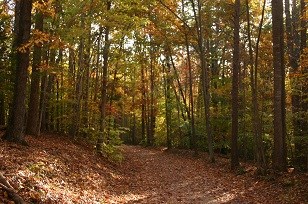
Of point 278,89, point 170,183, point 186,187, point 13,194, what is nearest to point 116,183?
point 170,183

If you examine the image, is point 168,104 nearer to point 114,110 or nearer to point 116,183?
point 114,110

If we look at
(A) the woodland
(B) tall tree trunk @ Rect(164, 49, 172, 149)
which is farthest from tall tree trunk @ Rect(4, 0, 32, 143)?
(B) tall tree trunk @ Rect(164, 49, 172, 149)

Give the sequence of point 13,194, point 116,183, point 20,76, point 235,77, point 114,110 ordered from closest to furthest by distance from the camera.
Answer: point 13,194 → point 20,76 → point 116,183 → point 235,77 → point 114,110

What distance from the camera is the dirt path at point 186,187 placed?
10188 mm

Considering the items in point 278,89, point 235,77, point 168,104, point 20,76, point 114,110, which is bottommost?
point 114,110

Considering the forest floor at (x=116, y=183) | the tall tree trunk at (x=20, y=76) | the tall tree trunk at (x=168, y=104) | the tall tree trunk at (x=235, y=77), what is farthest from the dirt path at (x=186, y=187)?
the tall tree trunk at (x=168, y=104)

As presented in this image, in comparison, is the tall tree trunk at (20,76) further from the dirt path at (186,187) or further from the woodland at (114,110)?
the dirt path at (186,187)

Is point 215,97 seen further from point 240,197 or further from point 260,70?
point 240,197

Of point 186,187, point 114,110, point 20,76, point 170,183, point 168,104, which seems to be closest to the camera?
point 20,76

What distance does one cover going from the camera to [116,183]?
12.4 m

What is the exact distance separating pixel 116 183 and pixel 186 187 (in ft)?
8.56

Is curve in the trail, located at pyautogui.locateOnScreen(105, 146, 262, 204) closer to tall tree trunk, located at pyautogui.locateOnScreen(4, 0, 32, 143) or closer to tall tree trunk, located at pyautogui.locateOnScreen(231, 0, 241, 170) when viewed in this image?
tall tree trunk, located at pyautogui.locateOnScreen(231, 0, 241, 170)

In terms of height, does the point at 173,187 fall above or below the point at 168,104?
below

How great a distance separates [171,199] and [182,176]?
4687 mm
